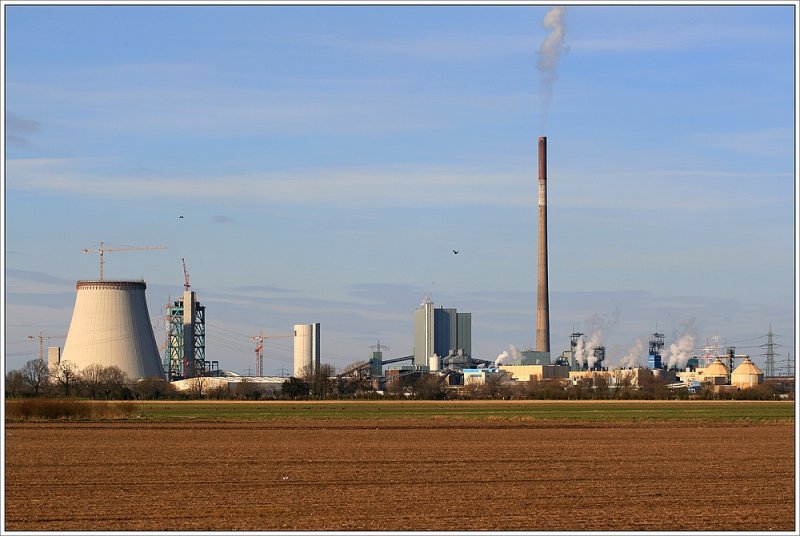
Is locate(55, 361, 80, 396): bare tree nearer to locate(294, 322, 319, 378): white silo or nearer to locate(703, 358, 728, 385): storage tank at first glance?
locate(294, 322, 319, 378): white silo

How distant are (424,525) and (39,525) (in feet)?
15.4

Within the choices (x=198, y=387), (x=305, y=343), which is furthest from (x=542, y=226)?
(x=305, y=343)

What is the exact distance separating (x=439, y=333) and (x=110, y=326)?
8046 centimetres

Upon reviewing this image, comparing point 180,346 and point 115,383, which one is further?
point 180,346

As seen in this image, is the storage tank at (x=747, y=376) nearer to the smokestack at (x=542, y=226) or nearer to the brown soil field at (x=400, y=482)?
the smokestack at (x=542, y=226)

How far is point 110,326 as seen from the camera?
88688mm

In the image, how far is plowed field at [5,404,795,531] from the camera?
15328 millimetres

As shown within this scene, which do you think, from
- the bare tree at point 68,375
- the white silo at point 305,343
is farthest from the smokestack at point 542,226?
the white silo at point 305,343

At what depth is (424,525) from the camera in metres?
14.8

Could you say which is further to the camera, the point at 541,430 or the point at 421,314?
the point at 421,314

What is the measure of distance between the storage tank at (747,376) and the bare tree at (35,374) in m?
63.8

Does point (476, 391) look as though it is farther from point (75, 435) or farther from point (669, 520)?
point (669, 520)

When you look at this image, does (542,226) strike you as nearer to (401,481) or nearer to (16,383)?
(16,383)

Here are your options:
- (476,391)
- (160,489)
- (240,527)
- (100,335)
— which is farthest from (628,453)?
(476,391)
